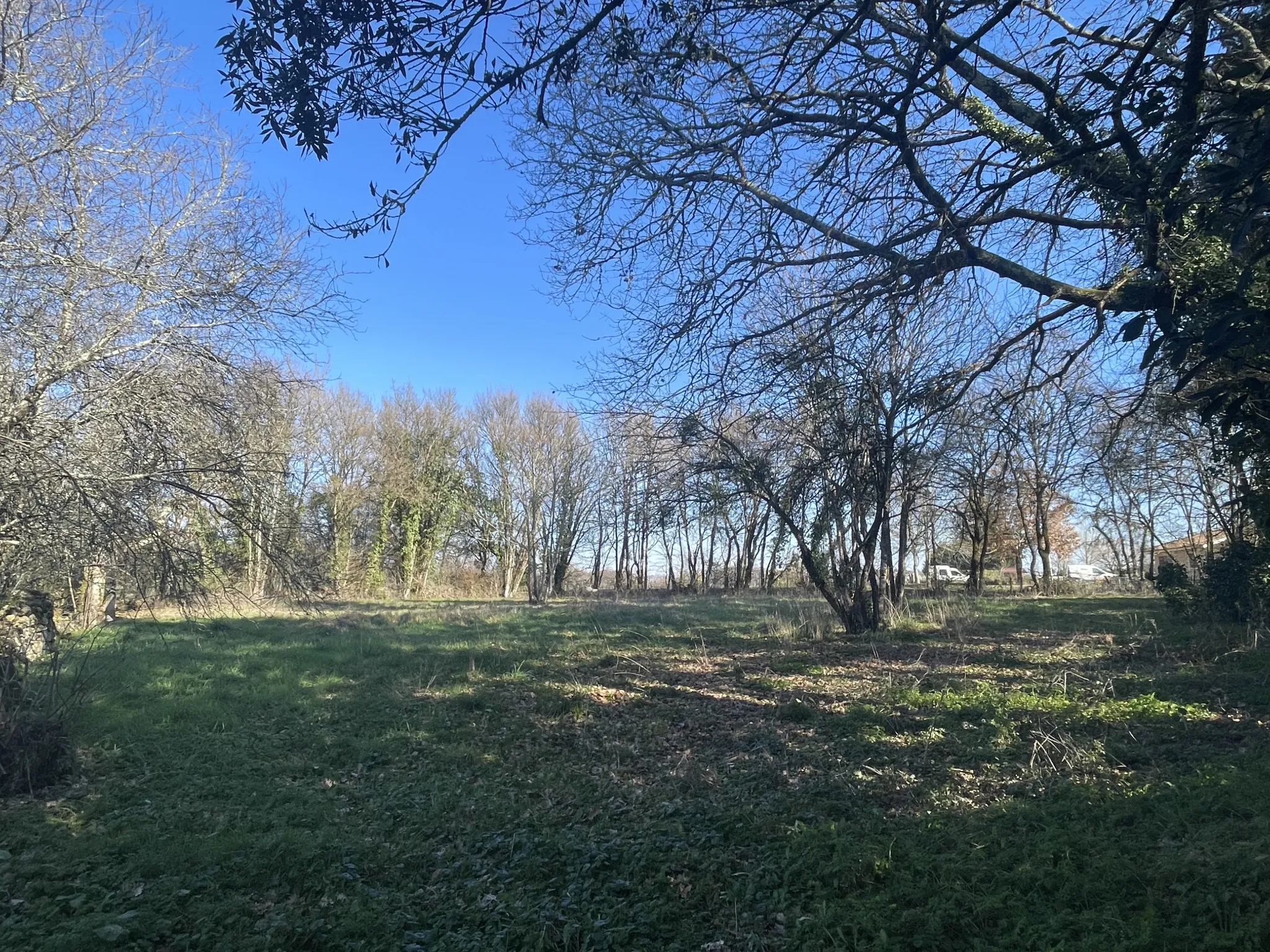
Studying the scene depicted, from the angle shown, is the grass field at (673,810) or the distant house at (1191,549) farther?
the distant house at (1191,549)

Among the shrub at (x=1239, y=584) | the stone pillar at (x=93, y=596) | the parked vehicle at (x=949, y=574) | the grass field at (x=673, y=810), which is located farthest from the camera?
the parked vehicle at (x=949, y=574)

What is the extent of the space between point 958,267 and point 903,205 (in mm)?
684

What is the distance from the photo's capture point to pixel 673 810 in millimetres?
5277

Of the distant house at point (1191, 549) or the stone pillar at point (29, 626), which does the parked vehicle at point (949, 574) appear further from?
the stone pillar at point (29, 626)

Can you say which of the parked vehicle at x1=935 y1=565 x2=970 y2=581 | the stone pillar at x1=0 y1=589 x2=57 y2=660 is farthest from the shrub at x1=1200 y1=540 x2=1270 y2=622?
the parked vehicle at x1=935 y1=565 x2=970 y2=581

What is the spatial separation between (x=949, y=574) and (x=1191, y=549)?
14921mm

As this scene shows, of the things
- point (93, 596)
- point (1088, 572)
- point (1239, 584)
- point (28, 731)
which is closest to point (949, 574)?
point (1088, 572)

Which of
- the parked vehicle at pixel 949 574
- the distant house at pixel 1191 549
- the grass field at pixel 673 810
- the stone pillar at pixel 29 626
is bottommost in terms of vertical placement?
the grass field at pixel 673 810

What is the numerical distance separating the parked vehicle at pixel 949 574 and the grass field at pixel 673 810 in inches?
934

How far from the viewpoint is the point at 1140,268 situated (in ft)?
17.7

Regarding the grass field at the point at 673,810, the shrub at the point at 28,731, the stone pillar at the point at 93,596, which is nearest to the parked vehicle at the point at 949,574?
the grass field at the point at 673,810

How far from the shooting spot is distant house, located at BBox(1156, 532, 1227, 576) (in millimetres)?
15656

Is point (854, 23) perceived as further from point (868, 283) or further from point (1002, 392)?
point (1002, 392)

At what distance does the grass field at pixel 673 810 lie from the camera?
3691mm
